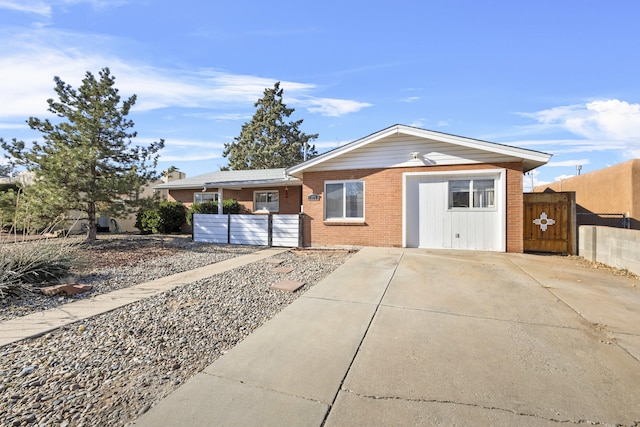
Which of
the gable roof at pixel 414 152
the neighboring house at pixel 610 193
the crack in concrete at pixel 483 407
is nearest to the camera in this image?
the crack in concrete at pixel 483 407

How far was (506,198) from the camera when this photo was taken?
28.9 ft

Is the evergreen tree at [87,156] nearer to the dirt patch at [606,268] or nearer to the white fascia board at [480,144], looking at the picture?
the white fascia board at [480,144]

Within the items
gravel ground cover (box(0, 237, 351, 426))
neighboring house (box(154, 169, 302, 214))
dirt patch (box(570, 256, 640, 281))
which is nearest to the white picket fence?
neighboring house (box(154, 169, 302, 214))

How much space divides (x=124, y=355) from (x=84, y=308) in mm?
2036

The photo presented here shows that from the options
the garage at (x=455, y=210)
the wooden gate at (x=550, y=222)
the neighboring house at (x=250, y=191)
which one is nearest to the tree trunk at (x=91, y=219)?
the neighboring house at (x=250, y=191)

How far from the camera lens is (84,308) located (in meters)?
4.38

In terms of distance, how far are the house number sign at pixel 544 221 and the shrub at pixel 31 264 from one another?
1229 cm

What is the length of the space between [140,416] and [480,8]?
10.2 metres

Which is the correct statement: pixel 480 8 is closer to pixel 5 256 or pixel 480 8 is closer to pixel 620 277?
pixel 620 277

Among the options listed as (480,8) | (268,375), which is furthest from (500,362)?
(480,8)

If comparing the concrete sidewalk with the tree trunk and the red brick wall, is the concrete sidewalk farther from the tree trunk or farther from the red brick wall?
the tree trunk

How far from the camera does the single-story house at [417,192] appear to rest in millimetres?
8828

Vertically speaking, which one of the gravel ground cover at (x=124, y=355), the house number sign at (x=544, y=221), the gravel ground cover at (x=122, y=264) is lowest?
the gravel ground cover at (x=124, y=355)

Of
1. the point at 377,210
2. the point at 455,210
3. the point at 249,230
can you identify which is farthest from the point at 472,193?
the point at 249,230
